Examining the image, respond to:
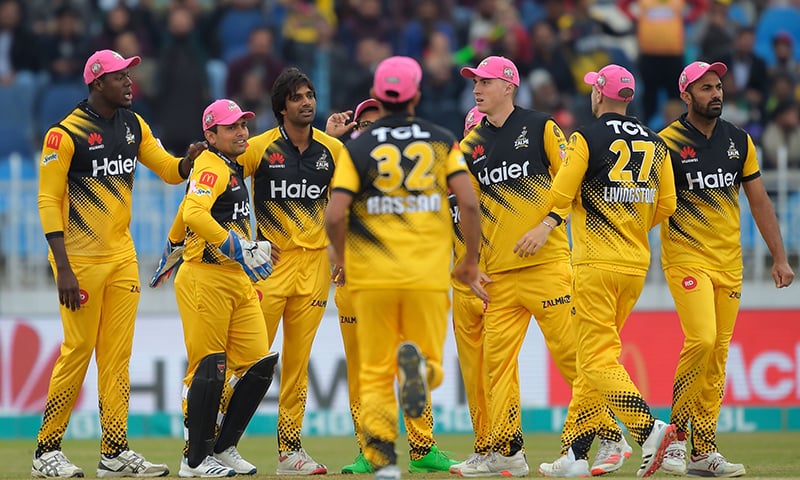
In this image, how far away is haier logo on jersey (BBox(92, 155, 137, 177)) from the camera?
10.7 meters

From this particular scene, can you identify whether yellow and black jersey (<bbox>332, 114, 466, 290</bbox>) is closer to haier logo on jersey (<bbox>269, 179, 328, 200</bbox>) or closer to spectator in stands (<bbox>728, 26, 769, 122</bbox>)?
haier logo on jersey (<bbox>269, 179, 328, 200</bbox>)

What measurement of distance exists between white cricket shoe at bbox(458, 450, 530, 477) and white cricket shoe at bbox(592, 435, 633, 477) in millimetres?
561

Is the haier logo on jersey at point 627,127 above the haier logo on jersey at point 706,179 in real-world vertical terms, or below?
above

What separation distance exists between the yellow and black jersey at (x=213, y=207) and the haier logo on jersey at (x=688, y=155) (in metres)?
3.49

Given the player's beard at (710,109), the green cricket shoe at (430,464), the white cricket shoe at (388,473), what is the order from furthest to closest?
the green cricket shoe at (430,464) < the player's beard at (710,109) < the white cricket shoe at (388,473)

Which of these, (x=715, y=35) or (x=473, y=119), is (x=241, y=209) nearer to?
(x=473, y=119)

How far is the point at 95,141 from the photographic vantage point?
10.7 meters

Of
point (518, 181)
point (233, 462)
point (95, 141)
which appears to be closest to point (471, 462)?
point (233, 462)

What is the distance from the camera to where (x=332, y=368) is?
16594 millimetres

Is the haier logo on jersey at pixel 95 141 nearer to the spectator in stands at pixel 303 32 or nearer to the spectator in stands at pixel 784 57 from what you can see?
the spectator in stands at pixel 303 32

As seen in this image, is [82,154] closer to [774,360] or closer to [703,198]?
[703,198]

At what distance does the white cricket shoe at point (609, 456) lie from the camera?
1050 centimetres

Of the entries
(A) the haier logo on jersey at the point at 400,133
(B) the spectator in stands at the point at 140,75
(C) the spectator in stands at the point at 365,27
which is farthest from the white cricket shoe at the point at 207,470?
(C) the spectator in stands at the point at 365,27

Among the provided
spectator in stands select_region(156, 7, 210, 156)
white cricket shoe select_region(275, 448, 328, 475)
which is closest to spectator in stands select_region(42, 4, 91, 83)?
spectator in stands select_region(156, 7, 210, 156)
